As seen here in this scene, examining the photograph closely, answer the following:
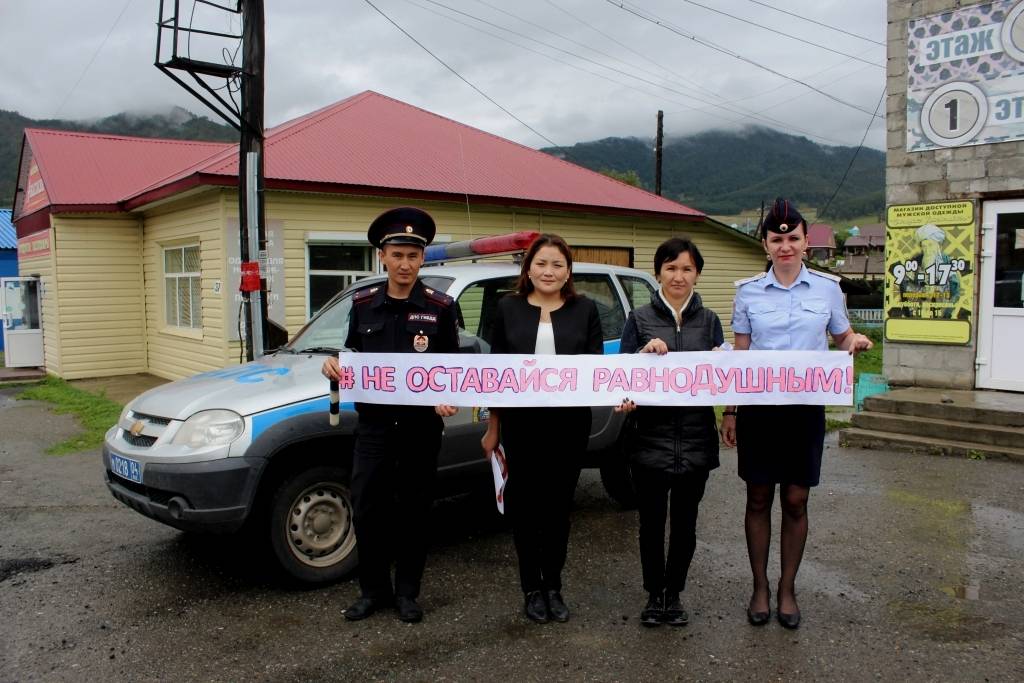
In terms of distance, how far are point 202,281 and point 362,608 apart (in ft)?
29.9

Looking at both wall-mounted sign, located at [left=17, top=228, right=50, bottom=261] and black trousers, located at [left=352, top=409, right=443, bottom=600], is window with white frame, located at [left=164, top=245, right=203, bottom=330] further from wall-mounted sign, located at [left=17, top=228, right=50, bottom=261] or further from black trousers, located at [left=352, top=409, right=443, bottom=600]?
black trousers, located at [left=352, top=409, right=443, bottom=600]

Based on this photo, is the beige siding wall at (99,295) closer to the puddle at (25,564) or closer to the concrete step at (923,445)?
the puddle at (25,564)

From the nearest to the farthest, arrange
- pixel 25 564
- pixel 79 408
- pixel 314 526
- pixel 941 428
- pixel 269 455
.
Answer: pixel 269 455
pixel 314 526
pixel 25 564
pixel 941 428
pixel 79 408

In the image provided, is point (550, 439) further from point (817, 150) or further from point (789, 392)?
point (817, 150)

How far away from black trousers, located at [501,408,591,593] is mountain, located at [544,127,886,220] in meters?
72.7

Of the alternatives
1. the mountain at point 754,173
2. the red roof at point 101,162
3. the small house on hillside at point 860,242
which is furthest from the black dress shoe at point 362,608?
the small house on hillside at point 860,242

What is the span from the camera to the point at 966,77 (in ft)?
28.1

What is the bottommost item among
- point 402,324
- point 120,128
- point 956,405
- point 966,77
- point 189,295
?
point 956,405

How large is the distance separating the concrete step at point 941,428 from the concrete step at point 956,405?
6 cm

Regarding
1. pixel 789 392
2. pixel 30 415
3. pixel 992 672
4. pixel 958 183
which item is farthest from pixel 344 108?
pixel 992 672

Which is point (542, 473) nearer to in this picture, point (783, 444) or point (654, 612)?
point (654, 612)

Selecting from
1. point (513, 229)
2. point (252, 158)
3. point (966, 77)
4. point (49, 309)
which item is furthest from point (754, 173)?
point (252, 158)

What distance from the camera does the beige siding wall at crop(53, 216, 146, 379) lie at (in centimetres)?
1397

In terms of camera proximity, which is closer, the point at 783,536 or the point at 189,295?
the point at 783,536
